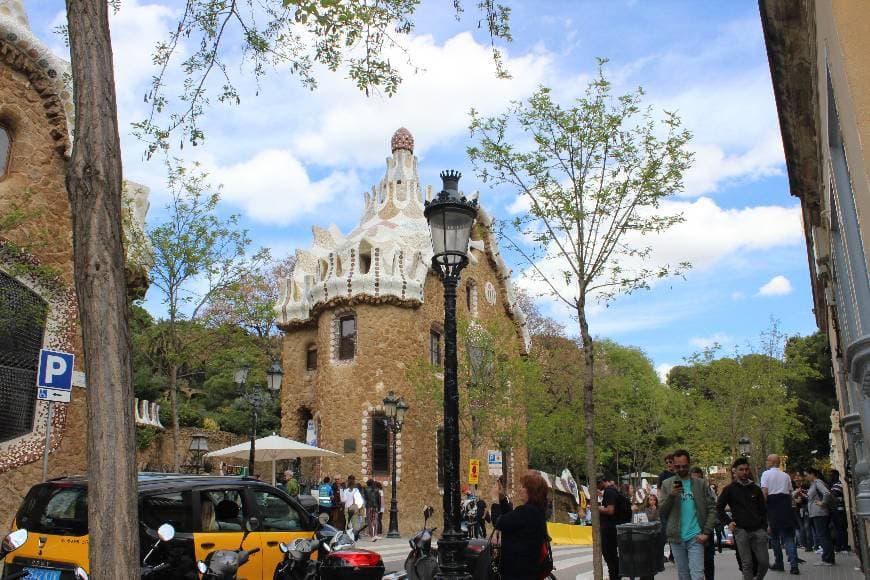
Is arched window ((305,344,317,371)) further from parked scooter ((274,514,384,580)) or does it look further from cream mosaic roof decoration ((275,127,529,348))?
parked scooter ((274,514,384,580))

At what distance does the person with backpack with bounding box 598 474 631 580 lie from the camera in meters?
9.22

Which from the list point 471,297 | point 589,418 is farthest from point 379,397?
point 589,418

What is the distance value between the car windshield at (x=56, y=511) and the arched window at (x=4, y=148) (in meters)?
9.44

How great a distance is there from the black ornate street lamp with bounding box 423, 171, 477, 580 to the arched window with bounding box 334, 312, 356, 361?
59.4ft

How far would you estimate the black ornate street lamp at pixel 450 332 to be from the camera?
20.1ft

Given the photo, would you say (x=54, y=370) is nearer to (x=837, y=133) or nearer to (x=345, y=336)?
(x=837, y=133)

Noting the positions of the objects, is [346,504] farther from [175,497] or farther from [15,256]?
[175,497]

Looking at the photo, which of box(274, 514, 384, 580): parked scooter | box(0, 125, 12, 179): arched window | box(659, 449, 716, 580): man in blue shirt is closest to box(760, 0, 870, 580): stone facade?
box(659, 449, 716, 580): man in blue shirt

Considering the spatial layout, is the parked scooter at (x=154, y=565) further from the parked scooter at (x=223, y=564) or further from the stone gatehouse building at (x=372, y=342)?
the stone gatehouse building at (x=372, y=342)

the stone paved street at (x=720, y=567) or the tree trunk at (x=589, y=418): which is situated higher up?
the tree trunk at (x=589, y=418)

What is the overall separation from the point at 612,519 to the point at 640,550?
4.46 feet

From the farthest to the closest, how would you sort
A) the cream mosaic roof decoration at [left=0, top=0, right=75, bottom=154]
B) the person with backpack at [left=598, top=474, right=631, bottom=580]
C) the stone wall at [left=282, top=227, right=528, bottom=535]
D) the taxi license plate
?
the stone wall at [left=282, top=227, right=528, bottom=535]
the cream mosaic roof decoration at [left=0, top=0, right=75, bottom=154]
the person with backpack at [left=598, top=474, right=631, bottom=580]
the taxi license plate

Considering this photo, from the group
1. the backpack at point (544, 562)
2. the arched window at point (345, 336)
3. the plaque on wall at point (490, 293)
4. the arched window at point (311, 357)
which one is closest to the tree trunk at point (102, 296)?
the backpack at point (544, 562)

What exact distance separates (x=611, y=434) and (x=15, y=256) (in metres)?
31.6
